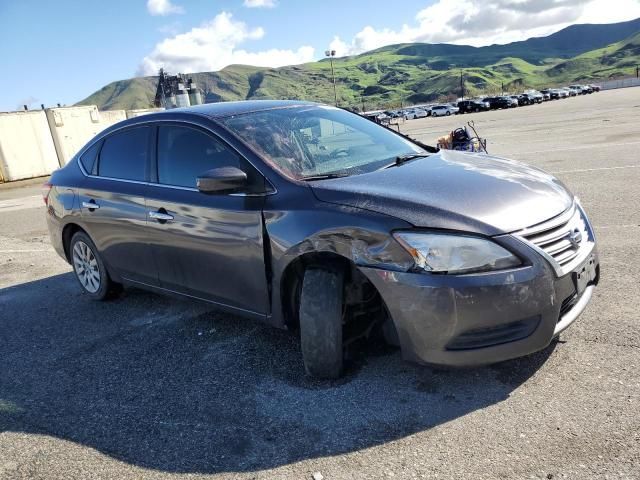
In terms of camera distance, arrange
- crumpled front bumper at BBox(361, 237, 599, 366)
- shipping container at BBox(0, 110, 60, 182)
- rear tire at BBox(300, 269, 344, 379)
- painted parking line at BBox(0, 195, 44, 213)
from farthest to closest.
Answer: shipping container at BBox(0, 110, 60, 182) → painted parking line at BBox(0, 195, 44, 213) → rear tire at BBox(300, 269, 344, 379) → crumpled front bumper at BBox(361, 237, 599, 366)

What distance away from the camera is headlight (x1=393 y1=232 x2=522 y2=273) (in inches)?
109

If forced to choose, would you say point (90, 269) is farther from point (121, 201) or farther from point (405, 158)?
point (405, 158)

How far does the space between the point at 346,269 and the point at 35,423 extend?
82.5 inches

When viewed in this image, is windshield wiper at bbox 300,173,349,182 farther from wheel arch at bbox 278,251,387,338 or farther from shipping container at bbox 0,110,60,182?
shipping container at bbox 0,110,60,182

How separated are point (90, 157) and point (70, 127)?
2063 centimetres

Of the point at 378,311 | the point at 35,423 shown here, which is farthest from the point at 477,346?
the point at 35,423

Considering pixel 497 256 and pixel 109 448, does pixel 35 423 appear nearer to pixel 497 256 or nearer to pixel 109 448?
pixel 109 448

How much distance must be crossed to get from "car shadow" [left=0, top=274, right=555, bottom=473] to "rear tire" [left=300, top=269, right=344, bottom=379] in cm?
19

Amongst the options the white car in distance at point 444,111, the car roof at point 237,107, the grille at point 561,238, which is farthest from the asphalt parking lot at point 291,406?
the white car in distance at point 444,111

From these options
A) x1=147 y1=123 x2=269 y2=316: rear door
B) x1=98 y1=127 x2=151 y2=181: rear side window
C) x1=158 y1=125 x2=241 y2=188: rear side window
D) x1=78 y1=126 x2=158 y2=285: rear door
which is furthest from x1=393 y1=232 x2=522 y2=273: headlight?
x1=98 y1=127 x2=151 y2=181: rear side window

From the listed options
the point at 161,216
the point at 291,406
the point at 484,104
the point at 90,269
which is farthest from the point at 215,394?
the point at 484,104

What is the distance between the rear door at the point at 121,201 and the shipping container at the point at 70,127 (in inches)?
734

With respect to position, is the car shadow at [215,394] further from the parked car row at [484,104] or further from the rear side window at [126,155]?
the parked car row at [484,104]

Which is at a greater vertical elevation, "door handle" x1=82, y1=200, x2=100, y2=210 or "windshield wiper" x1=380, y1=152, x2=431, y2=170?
"windshield wiper" x1=380, y1=152, x2=431, y2=170
